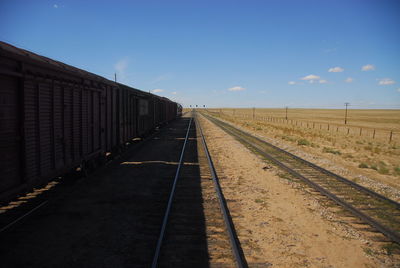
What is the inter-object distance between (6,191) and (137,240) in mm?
2837

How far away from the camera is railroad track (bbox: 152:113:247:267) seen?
16.1 ft

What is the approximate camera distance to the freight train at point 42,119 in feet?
17.4

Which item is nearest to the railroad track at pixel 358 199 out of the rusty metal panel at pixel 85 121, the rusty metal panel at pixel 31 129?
the rusty metal panel at pixel 31 129

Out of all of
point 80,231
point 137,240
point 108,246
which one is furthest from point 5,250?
point 137,240

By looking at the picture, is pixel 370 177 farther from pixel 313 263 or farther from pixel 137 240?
pixel 137 240

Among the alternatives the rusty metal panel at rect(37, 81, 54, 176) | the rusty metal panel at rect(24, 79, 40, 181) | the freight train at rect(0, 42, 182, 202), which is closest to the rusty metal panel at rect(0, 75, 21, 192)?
A: the freight train at rect(0, 42, 182, 202)

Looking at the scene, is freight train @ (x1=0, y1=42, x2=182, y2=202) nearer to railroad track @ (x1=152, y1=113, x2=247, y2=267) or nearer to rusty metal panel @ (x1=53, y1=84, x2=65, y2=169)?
rusty metal panel @ (x1=53, y1=84, x2=65, y2=169)

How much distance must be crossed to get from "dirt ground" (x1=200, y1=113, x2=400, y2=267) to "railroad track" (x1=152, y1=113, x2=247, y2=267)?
35 cm

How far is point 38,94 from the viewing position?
6215mm

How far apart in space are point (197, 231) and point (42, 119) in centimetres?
462

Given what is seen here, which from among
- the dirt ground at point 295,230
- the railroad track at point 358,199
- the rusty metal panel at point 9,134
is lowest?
the dirt ground at point 295,230

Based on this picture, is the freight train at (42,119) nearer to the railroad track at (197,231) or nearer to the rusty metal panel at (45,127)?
the rusty metal panel at (45,127)

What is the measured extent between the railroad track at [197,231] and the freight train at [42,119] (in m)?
3.31

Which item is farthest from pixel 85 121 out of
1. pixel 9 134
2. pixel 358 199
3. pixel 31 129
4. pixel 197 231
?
pixel 358 199
